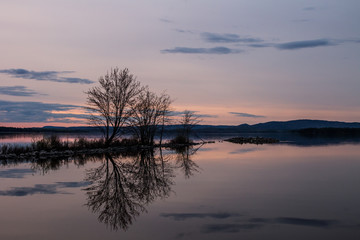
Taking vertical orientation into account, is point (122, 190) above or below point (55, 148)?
below

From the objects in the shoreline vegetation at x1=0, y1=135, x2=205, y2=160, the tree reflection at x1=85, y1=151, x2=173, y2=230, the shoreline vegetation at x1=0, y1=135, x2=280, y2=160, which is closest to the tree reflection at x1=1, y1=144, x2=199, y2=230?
the tree reflection at x1=85, y1=151, x2=173, y2=230

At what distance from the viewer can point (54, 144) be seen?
1161 inches

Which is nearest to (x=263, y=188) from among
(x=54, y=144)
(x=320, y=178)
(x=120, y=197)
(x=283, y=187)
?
(x=283, y=187)

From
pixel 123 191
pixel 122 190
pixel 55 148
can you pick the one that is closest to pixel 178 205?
pixel 123 191

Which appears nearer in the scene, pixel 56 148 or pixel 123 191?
pixel 123 191

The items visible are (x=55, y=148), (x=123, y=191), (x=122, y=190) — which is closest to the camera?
(x=123, y=191)

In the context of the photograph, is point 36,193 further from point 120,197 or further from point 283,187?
point 283,187

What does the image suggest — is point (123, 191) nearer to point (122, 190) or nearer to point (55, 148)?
point (122, 190)

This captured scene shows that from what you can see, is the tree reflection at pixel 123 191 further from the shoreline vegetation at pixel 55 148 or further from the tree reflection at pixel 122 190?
the shoreline vegetation at pixel 55 148

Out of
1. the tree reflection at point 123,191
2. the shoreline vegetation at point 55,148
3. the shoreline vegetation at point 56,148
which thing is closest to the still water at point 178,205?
the tree reflection at point 123,191

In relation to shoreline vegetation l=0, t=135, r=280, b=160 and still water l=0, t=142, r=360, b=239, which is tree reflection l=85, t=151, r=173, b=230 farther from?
shoreline vegetation l=0, t=135, r=280, b=160

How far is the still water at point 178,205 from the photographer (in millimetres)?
7547

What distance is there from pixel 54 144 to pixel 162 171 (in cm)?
1522

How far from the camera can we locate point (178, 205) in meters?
10.1
